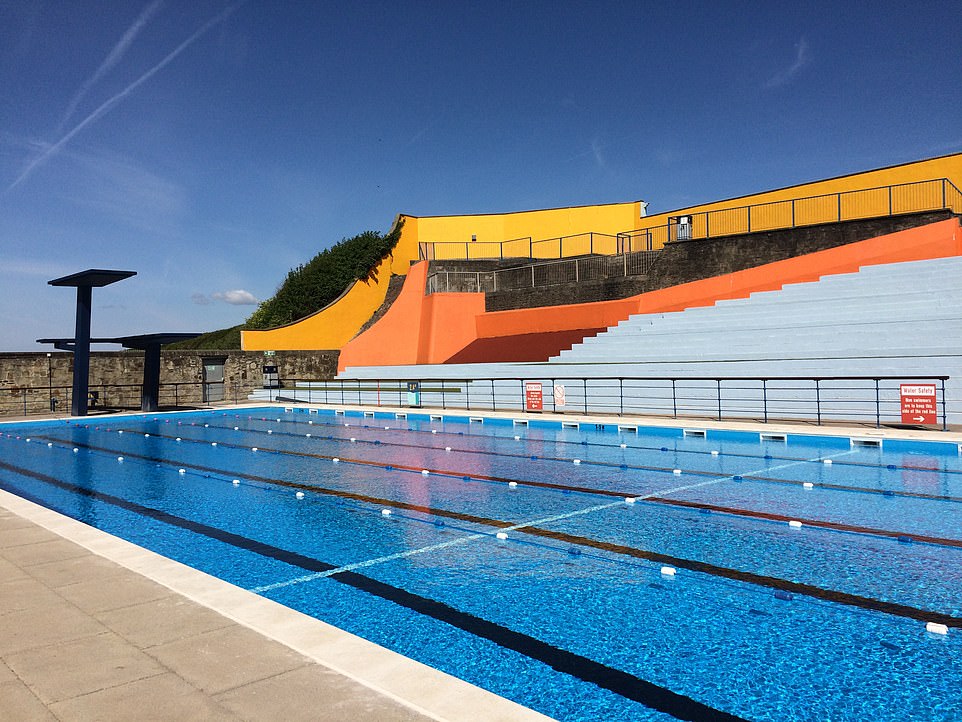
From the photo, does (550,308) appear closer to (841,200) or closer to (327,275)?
(841,200)

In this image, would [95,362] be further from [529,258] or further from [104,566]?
[104,566]

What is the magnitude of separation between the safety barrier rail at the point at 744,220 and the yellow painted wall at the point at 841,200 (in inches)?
1.1

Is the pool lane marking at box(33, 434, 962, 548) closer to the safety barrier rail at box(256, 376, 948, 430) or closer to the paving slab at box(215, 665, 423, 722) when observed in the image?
the paving slab at box(215, 665, 423, 722)

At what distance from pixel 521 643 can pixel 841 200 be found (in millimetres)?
24338

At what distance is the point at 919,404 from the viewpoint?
542 inches

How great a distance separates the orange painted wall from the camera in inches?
776

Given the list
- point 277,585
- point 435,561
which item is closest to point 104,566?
point 277,585

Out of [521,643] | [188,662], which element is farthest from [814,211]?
[188,662]

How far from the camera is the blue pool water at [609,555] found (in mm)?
3980

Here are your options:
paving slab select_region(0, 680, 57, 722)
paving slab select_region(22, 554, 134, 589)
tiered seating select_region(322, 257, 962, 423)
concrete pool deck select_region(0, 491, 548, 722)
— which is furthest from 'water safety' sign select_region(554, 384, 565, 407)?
paving slab select_region(0, 680, 57, 722)

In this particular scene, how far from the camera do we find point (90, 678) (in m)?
3.33

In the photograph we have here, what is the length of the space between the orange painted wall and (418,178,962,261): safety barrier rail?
5.46 ft

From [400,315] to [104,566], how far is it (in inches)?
1061

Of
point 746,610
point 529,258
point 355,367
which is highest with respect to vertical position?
point 529,258
